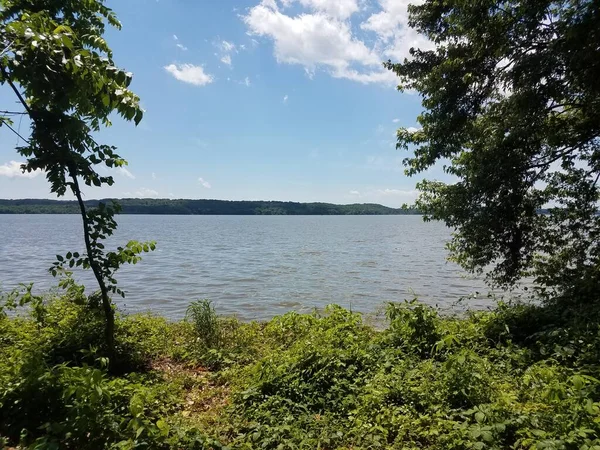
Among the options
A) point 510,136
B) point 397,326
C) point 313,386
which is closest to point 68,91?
point 313,386

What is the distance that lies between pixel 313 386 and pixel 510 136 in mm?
7213

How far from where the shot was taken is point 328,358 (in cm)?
581

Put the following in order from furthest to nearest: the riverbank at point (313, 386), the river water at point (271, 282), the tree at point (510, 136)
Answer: the river water at point (271, 282) → the tree at point (510, 136) → the riverbank at point (313, 386)

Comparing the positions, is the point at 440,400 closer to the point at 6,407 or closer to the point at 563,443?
the point at 563,443

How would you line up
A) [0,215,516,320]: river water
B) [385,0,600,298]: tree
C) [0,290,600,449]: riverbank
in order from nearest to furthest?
[0,290,600,449]: riverbank → [385,0,600,298]: tree → [0,215,516,320]: river water

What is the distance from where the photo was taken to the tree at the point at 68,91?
151 inches

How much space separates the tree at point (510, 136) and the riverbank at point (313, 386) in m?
2.54

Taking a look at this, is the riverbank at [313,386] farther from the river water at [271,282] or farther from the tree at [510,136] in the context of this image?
the river water at [271,282]

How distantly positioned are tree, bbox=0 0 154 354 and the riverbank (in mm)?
1407

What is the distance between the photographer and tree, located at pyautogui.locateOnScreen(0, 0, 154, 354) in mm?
3844

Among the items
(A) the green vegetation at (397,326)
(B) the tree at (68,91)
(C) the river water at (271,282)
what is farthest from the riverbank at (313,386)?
(C) the river water at (271,282)

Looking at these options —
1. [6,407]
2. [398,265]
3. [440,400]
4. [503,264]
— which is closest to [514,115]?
[503,264]

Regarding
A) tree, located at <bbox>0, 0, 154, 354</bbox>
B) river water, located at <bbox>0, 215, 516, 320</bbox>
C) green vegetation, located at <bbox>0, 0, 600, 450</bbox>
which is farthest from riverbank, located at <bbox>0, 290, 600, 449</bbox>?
river water, located at <bbox>0, 215, 516, 320</bbox>

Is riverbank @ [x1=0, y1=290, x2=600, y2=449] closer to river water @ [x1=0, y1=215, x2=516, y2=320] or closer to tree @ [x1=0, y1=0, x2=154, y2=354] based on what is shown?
tree @ [x1=0, y1=0, x2=154, y2=354]
